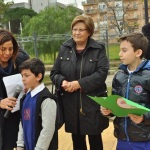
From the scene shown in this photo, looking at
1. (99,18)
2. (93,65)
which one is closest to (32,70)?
(93,65)

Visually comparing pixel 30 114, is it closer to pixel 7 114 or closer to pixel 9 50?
pixel 7 114

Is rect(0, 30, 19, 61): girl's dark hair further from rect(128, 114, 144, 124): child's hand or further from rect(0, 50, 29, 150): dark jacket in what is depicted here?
rect(128, 114, 144, 124): child's hand

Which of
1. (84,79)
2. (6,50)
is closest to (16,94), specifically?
(6,50)

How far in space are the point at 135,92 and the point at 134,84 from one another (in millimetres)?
59

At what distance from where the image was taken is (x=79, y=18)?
2834 mm

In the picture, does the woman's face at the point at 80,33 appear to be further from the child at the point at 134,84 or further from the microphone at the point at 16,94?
the microphone at the point at 16,94

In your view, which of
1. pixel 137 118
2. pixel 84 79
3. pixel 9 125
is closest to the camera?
pixel 137 118

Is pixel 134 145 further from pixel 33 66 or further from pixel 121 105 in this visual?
pixel 33 66

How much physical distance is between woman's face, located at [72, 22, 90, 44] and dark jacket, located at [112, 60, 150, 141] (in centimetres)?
56

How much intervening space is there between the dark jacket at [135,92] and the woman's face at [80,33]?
22.2 inches

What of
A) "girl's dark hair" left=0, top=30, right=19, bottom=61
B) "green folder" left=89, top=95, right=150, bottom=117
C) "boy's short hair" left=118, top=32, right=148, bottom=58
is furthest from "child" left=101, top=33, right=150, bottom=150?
"girl's dark hair" left=0, top=30, right=19, bottom=61

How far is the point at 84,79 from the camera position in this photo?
2.75 metres

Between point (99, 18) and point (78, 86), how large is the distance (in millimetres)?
31946

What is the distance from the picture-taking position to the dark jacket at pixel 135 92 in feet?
7.53
